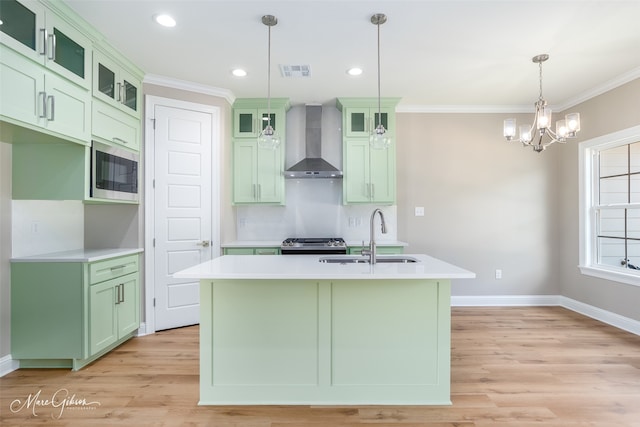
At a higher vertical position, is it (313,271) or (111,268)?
(313,271)

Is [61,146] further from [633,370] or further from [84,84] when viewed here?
[633,370]

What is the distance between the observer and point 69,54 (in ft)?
7.82

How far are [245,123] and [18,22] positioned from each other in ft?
7.50

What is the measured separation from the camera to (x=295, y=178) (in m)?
4.24

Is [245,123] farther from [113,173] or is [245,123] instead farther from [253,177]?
[113,173]

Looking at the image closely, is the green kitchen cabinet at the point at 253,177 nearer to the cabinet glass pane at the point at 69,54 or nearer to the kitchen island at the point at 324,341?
the cabinet glass pane at the point at 69,54

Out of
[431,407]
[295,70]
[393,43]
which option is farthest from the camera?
[295,70]

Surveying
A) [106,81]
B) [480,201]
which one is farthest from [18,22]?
[480,201]

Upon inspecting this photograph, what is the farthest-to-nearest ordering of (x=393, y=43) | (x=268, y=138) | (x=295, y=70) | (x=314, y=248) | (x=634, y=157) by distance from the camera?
(x=314, y=248), (x=634, y=157), (x=295, y=70), (x=393, y=43), (x=268, y=138)

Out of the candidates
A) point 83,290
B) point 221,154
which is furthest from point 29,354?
point 221,154

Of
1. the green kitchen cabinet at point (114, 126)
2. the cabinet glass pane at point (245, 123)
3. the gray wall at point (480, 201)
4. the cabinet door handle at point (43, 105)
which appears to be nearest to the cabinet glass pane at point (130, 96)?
the green kitchen cabinet at point (114, 126)

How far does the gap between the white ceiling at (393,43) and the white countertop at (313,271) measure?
179 centimetres

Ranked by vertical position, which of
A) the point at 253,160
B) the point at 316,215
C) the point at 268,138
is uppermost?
the point at 253,160

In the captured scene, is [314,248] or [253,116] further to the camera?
[253,116]
